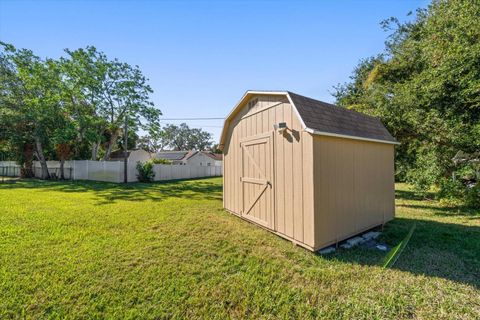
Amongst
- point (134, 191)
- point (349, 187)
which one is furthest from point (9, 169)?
point (349, 187)

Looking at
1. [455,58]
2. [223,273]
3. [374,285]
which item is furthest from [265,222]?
[455,58]

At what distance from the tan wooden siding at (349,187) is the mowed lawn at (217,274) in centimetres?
48

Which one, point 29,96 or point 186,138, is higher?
point 186,138

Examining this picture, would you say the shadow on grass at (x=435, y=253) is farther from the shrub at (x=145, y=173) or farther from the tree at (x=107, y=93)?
the tree at (x=107, y=93)

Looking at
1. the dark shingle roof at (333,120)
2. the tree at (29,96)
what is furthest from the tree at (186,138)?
the dark shingle roof at (333,120)

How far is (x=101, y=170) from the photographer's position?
1590 centimetres

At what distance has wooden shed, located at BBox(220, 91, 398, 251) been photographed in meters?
3.89

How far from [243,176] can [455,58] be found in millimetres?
6493

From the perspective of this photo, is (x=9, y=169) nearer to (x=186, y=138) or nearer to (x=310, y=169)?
(x=310, y=169)

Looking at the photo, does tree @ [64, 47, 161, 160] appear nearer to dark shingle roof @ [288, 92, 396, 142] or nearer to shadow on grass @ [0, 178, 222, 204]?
→ shadow on grass @ [0, 178, 222, 204]

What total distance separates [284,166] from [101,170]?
15.9 meters

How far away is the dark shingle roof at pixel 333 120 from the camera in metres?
4.09

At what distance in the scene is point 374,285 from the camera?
2.96 meters

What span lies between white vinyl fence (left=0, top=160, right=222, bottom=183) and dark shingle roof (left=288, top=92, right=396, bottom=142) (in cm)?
1479
